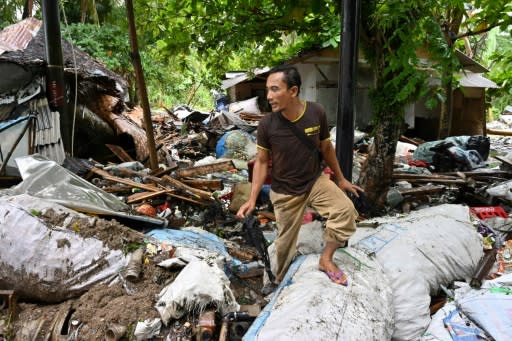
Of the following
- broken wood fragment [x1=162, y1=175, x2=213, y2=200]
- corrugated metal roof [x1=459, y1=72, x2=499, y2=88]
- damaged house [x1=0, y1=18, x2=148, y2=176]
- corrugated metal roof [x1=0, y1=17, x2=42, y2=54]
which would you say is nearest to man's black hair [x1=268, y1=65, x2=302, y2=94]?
broken wood fragment [x1=162, y1=175, x2=213, y2=200]

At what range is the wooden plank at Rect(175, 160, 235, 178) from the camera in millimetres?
6932

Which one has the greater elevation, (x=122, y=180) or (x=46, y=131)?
(x=46, y=131)

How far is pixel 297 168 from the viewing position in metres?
3.15

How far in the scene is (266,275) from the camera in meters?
3.74

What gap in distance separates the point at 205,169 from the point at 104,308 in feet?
14.5

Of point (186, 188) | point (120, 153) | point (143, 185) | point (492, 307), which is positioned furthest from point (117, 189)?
point (492, 307)

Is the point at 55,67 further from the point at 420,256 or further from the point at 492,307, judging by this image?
the point at 492,307

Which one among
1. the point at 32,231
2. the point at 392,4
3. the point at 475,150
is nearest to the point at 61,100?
the point at 32,231

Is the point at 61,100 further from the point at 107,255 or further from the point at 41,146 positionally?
the point at 107,255

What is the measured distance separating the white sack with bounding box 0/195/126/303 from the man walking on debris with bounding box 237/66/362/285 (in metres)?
1.29

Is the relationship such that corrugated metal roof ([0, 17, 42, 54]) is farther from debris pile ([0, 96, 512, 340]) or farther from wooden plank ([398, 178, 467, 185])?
wooden plank ([398, 178, 467, 185])

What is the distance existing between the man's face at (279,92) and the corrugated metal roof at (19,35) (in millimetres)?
5463

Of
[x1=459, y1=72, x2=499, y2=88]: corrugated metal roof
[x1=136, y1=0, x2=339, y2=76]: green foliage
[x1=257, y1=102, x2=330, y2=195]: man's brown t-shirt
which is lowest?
[x1=257, y1=102, x2=330, y2=195]: man's brown t-shirt

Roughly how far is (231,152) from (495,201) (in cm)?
537
